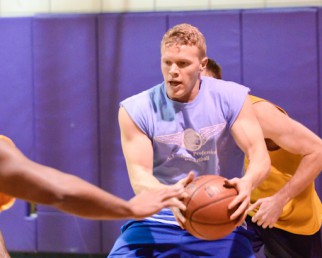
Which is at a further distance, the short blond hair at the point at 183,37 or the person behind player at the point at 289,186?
the person behind player at the point at 289,186

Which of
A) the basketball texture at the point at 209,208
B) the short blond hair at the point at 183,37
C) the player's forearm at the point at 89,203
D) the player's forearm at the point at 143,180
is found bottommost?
the basketball texture at the point at 209,208

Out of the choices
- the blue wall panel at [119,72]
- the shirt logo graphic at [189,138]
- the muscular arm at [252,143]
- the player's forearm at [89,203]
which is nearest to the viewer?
the player's forearm at [89,203]

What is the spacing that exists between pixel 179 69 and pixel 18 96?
2664mm

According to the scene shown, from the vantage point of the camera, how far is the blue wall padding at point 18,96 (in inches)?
230

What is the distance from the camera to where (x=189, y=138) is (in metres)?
3.51

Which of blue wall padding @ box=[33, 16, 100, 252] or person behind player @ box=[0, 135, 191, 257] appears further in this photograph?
blue wall padding @ box=[33, 16, 100, 252]

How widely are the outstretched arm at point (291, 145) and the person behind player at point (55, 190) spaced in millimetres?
1126

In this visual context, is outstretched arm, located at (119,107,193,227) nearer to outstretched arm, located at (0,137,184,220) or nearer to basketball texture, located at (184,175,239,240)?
basketball texture, located at (184,175,239,240)

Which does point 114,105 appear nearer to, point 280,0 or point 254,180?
point 280,0

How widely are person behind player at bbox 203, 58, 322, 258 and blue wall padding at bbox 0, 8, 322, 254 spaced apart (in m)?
1.37

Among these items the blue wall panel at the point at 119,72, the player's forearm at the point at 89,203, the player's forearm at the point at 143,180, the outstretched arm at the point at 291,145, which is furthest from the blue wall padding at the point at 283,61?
the player's forearm at the point at 89,203

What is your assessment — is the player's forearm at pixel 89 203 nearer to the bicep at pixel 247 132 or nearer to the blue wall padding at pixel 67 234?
the bicep at pixel 247 132

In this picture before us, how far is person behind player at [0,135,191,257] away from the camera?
2.42 metres

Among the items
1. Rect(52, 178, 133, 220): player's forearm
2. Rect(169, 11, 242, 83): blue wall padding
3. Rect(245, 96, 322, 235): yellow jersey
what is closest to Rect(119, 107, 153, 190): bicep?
Rect(52, 178, 133, 220): player's forearm
